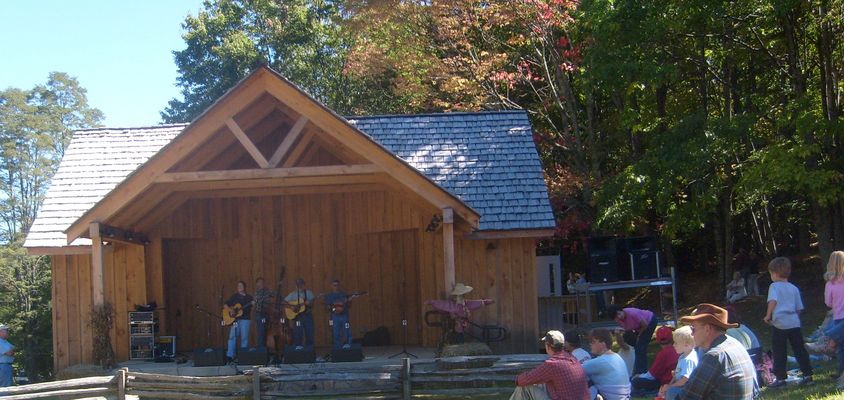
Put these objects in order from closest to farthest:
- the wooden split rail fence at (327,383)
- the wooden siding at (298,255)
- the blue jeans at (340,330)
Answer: the wooden split rail fence at (327,383) → the blue jeans at (340,330) → the wooden siding at (298,255)

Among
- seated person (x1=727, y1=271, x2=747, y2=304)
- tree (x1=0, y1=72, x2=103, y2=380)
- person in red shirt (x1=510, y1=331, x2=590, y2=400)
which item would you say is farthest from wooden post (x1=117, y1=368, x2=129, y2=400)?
tree (x1=0, y1=72, x2=103, y2=380)

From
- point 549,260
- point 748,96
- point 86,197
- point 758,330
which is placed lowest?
point 758,330

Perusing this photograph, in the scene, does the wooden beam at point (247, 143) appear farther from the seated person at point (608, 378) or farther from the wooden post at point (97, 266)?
the seated person at point (608, 378)

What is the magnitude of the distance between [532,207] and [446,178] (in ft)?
5.03

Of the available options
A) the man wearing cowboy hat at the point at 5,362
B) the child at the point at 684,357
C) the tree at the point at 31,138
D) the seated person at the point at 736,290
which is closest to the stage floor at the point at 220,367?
A: the man wearing cowboy hat at the point at 5,362

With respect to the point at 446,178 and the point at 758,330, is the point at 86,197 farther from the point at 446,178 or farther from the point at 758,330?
the point at 758,330

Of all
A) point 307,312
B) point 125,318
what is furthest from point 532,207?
point 125,318

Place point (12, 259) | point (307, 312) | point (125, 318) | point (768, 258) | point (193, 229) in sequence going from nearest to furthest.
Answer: point (307, 312) < point (125, 318) < point (193, 229) < point (768, 258) < point (12, 259)

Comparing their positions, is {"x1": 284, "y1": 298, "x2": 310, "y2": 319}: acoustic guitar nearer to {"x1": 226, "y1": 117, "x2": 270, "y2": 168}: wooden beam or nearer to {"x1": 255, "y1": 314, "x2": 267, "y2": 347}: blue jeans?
{"x1": 255, "y1": 314, "x2": 267, "y2": 347}: blue jeans

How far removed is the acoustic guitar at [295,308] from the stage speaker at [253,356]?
0.76 meters

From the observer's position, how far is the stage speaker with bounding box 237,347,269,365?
12.7 m

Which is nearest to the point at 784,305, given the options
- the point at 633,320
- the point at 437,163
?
the point at 633,320

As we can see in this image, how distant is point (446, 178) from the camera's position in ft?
48.5

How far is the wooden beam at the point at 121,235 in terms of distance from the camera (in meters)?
12.9
